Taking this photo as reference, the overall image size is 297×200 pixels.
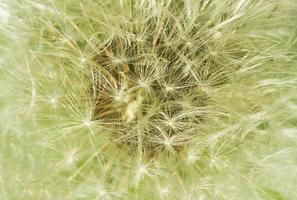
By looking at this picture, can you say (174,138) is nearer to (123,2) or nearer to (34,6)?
(123,2)

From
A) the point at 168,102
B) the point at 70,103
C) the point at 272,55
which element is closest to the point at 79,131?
the point at 70,103

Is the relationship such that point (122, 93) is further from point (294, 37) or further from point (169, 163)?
point (294, 37)

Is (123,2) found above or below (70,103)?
above

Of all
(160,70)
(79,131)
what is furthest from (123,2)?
(79,131)

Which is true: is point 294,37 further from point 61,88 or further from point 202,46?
point 61,88

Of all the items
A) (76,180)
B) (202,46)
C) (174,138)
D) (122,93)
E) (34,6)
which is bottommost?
(76,180)

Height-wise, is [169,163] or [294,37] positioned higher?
[294,37]

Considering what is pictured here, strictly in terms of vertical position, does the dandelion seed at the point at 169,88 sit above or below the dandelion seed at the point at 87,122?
above

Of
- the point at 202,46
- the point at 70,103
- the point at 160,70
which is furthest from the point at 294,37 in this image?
the point at 70,103

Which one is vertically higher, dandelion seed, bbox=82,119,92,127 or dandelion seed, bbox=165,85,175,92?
dandelion seed, bbox=165,85,175,92
